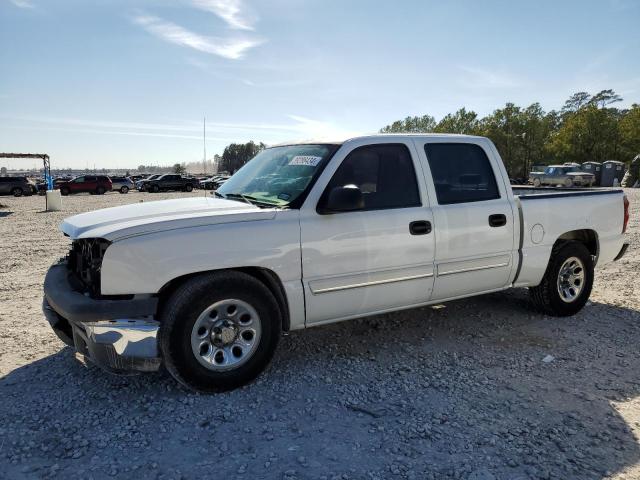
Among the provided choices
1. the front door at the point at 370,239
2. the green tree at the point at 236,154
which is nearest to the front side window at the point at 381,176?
the front door at the point at 370,239

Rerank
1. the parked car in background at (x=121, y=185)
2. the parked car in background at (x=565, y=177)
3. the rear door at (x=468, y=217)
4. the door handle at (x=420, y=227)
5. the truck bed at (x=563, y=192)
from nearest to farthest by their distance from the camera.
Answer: the door handle at (x=420, y=227)
the rear door at (x=468, y=217)
the truck bed at (x=563, y=192)
the parked car in background at (x=565, y=177)
the parked car in background at (x=121, y=185)

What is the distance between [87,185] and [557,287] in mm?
42141

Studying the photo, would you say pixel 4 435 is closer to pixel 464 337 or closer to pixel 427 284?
pixel 427 284

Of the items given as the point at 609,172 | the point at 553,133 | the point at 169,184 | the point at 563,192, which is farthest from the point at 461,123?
the point at 563,192

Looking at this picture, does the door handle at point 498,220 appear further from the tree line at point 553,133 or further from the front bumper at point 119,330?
the tree line at point 553,133

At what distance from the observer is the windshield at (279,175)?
386cm

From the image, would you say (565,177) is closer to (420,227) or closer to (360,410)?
(420,227)

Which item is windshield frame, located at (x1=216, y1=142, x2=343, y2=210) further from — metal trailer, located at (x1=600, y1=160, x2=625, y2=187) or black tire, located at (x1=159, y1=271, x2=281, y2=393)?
metal trailer, located at (x1=600, y1=160, x2=625, y2=187)

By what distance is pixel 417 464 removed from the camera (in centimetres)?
266

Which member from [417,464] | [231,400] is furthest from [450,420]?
[231,400]

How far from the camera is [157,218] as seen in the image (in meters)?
3.40

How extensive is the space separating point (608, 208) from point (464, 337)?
2.45 metres

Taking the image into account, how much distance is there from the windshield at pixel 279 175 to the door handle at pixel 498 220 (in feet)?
5.48

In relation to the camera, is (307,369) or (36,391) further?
(307,369)
